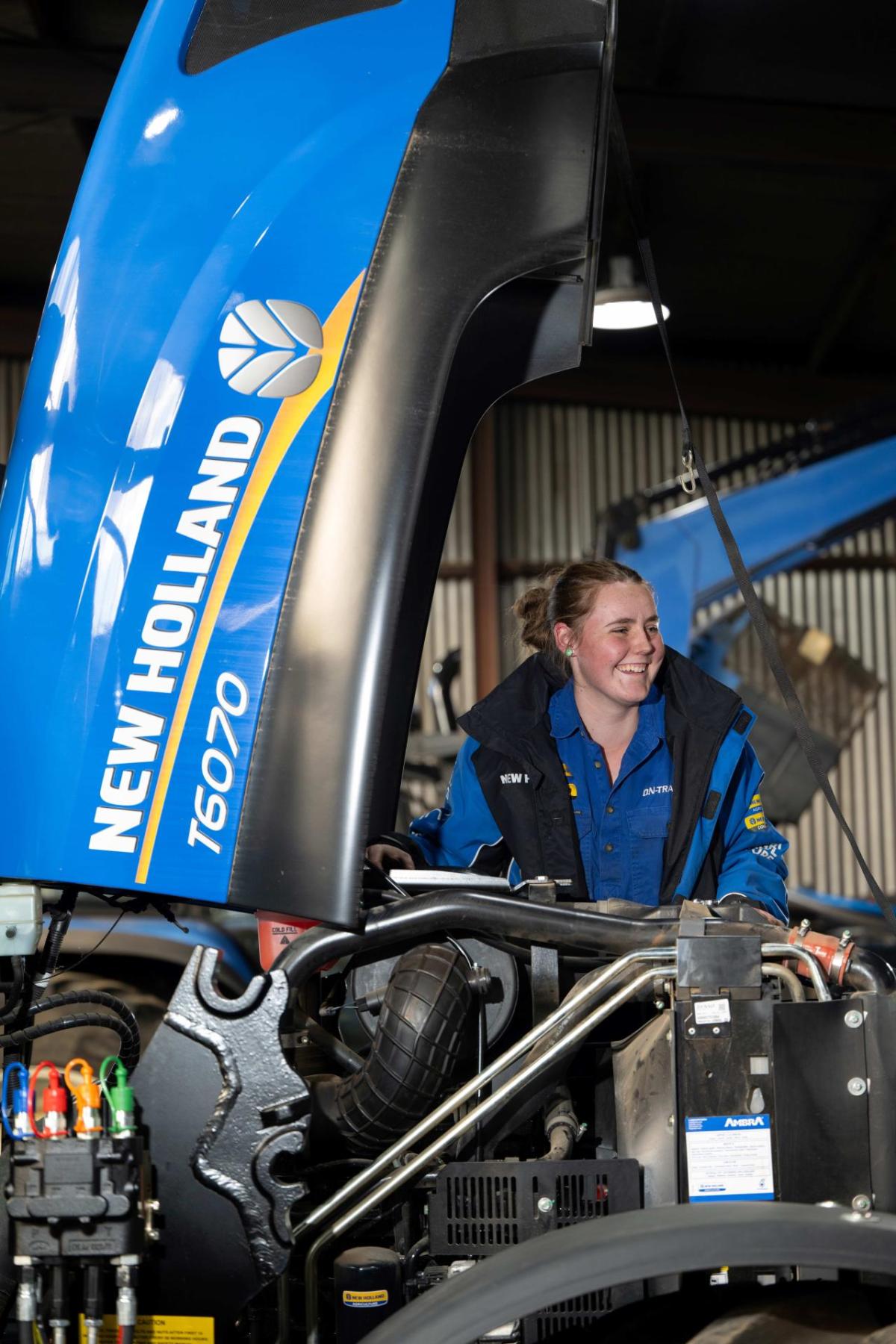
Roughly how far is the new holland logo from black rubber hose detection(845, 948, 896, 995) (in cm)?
102

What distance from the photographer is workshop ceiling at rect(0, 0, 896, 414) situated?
26.2 ft

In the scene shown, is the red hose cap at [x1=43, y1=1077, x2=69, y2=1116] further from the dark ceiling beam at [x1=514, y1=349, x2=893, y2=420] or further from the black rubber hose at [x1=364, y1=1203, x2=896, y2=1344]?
the dark ceiling beam at [x1=514, y1=349, x2=893, y2=420]

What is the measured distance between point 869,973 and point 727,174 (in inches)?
353

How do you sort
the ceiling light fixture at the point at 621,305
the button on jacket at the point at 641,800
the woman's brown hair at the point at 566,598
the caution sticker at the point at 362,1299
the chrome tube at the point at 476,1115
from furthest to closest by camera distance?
the ceiling light fixture at the point at 621,305
the woman's brown hair at the point at 566,598
the button on jacket at the point at 641,800
the caution sticker at the point at 362,1299
the chrome tube at the point at 476,1115

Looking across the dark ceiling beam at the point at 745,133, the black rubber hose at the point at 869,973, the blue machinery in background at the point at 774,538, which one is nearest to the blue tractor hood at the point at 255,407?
the black rubber hose at the point at 869,973

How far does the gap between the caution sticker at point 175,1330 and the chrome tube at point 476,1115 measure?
17cm

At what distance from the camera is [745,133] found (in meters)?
8.53

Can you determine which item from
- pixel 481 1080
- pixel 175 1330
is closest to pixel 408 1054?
pixel 481 1080

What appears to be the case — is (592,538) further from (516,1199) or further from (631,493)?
(516,1199)

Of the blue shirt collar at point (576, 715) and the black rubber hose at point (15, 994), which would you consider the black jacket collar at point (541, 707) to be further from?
the black rubber hose at point (15, 994)

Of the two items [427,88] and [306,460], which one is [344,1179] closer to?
[306,460]

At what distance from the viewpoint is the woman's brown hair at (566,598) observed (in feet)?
10.3

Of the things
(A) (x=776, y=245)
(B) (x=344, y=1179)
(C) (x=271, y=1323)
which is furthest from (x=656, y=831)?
(A) (x=776, y=245)

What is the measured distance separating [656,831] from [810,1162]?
1.20 metres
